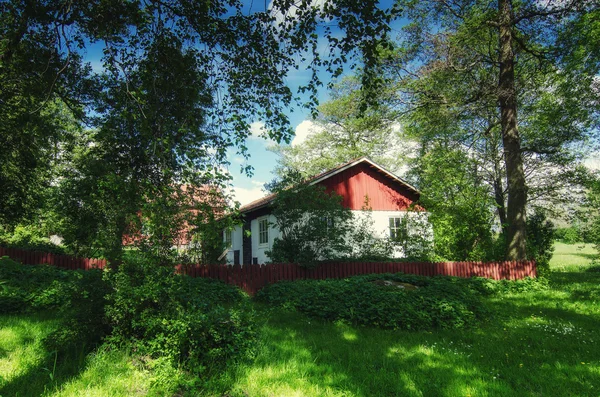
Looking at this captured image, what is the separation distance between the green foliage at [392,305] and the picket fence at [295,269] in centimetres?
315

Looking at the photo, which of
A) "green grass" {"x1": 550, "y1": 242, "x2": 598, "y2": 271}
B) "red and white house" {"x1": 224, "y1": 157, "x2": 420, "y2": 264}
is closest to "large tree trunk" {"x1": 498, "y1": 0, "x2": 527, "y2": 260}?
"red and white house" {"x1": 224, "y1": 157, "x2": 420, "y2": 264}

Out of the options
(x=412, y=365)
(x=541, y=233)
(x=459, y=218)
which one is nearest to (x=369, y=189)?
(x=459, y=218)

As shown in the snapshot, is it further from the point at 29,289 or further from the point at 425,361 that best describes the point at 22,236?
the point at 425,361

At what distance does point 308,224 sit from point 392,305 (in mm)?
7154

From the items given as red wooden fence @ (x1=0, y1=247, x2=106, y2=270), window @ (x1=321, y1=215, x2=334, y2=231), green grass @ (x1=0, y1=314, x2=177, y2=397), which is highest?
window @ (x1=321, y1=215, x2=334, y2=231)

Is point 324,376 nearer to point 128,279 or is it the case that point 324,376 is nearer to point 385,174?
point 128,279

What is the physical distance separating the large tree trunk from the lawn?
29.7 ft

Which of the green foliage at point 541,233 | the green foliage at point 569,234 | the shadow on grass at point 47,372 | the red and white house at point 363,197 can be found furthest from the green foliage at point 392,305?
the green foliage at point 569,234

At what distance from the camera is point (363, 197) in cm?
2048

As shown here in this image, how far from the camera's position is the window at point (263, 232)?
67.0 feet

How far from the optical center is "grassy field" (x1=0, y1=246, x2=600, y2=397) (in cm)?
410

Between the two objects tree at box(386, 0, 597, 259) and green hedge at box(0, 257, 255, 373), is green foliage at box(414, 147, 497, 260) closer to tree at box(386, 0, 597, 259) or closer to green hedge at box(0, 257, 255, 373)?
tree at box(386, 0, 597, 259)

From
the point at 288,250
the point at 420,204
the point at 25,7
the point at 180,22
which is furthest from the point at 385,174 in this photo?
the point at 25,7

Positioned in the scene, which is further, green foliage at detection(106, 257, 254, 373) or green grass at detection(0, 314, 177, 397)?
green foliage at detection(106, 257, 254, 373)
